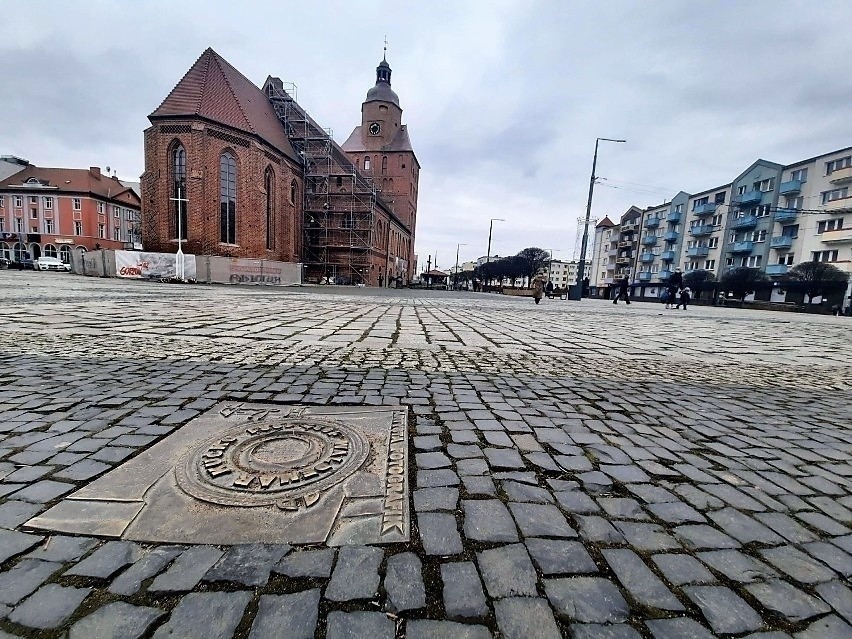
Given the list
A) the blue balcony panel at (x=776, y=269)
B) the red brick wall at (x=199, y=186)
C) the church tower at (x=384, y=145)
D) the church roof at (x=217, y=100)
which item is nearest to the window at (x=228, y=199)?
the red brick wall at (x=199, y=186)

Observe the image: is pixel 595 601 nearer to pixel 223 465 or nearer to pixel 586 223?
pixel 223 465

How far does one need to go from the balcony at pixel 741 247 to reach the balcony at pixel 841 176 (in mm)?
8894

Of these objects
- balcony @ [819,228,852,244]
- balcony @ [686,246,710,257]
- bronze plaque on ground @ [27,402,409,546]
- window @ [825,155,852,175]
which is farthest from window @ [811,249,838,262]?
bronze plaque on ground @ [27,402,409,546]

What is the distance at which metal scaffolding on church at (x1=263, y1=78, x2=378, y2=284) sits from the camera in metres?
43.9

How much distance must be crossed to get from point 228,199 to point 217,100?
8.45 metres

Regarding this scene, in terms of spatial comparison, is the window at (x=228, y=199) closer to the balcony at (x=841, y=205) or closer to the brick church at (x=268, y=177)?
the brick church at (x=268, y=177)

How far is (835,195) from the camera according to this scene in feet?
124

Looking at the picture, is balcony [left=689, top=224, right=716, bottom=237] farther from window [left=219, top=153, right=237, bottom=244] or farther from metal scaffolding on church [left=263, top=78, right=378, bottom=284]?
window [left=219, top=153, right=237, bottom=244]

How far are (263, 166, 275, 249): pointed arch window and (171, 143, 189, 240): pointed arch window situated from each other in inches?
268

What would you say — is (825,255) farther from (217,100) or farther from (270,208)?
(217,100)

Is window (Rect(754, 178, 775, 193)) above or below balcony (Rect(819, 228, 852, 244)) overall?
above

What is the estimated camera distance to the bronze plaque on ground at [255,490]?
1439 millimetres

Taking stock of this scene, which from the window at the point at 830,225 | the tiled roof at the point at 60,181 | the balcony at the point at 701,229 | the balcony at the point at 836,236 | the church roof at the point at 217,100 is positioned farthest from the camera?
the tiled roof at the point at 60,181

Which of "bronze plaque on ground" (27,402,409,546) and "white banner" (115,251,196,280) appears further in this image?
"white banner" (115,251,196,280)
